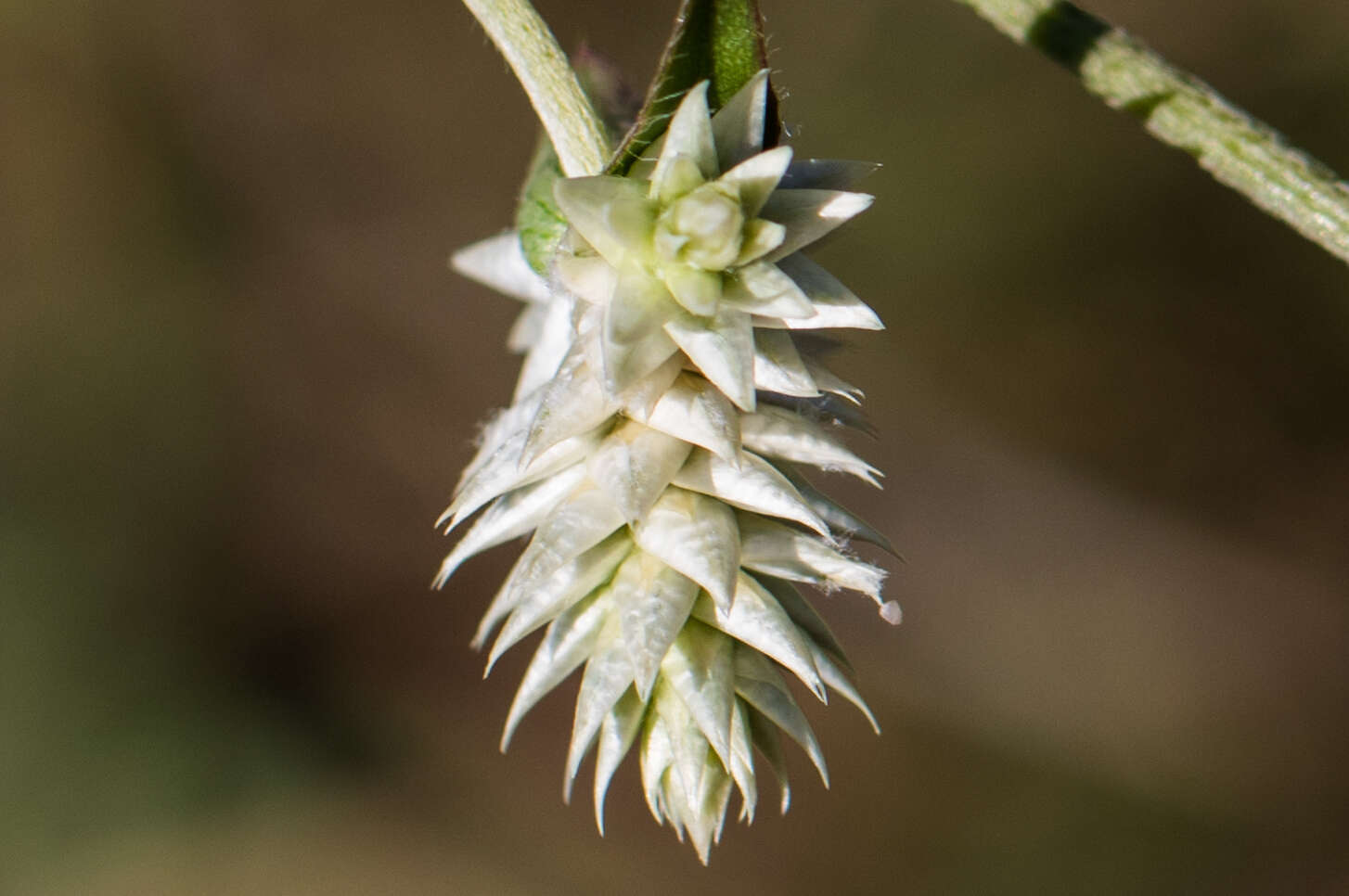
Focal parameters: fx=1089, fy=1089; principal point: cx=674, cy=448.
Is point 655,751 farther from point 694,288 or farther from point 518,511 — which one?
point 694,288

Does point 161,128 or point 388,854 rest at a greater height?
point 161,128

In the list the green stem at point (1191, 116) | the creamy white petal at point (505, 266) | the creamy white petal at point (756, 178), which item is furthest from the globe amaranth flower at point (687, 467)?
the green stem at point (1191, 116)

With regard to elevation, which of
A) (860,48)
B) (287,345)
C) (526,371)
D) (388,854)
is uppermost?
(860,48)

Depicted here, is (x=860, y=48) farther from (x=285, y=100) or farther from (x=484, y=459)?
(x=484, y=459)

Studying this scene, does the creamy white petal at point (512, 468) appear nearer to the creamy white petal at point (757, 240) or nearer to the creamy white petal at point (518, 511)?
the creamy white petal at point (518, 511)

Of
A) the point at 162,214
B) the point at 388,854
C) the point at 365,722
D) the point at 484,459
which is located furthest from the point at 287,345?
the point at 484,459

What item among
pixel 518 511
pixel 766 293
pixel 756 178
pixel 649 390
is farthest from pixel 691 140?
pixel 518 511
